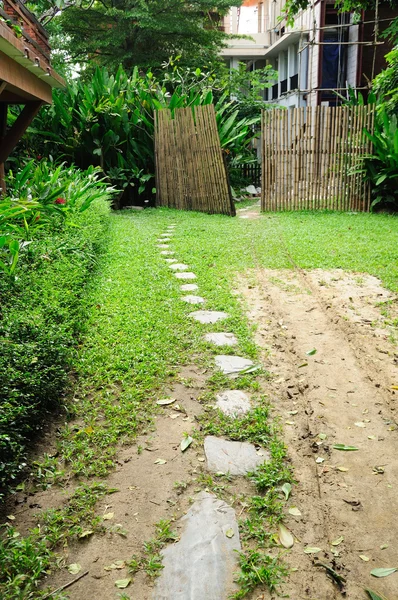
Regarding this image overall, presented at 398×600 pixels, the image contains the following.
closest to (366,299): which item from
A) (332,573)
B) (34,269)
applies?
(34,269)

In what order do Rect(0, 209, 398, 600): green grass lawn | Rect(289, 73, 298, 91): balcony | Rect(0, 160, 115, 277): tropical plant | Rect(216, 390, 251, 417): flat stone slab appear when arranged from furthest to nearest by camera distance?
Rect(289, 73, 298, 91): balcony → Rect(0, 160, 115, 277): tropical plant → Rect(216, 390, 251, 417): flat stone slab → Rect(0, 209, 398, 600): green grass lawn

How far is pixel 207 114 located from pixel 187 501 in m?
8.08

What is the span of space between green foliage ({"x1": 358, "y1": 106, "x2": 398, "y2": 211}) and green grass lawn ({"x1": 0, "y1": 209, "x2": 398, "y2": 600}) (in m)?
1.47

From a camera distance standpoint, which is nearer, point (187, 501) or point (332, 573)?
point (332, 573)

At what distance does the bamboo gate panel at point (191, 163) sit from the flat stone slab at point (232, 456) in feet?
24.0

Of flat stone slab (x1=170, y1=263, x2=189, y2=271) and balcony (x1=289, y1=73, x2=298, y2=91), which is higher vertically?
balcony (x1=289, y1=73, x2=298, y2=91)

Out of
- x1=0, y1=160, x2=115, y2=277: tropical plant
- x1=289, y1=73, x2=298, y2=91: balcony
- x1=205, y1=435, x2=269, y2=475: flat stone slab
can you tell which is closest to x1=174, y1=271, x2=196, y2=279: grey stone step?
x1=0, y1=160, x2=115, y2=277: tropical plant

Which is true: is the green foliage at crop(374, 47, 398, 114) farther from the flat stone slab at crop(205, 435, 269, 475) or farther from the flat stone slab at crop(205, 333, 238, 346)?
the flat stone slab at crop(205, 435, 269, 475)

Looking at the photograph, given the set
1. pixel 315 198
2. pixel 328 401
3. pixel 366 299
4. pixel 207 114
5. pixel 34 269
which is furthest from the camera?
pixel 315 198

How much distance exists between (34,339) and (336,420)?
1592 mm

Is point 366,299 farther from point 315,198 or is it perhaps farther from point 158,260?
point 315,198

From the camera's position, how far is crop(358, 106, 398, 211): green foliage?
30.6 feet

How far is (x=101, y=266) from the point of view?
5465mm

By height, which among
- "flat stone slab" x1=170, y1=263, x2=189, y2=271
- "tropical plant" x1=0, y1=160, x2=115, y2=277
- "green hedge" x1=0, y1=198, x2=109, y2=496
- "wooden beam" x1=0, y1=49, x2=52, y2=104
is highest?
"wooden beam" x1=0, y1=49, x2=52, y2=104
